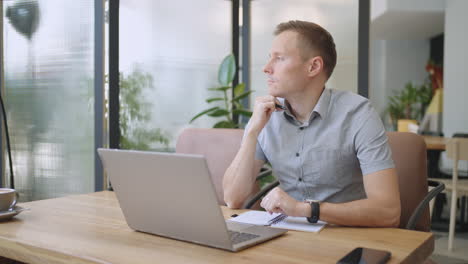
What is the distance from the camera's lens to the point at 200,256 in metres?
0.92

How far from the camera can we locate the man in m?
1.50

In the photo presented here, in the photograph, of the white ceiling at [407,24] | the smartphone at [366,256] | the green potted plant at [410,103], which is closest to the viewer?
the smartphone at [366,256]

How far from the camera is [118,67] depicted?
327 cm

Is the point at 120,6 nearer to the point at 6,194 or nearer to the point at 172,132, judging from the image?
the point at 172,132

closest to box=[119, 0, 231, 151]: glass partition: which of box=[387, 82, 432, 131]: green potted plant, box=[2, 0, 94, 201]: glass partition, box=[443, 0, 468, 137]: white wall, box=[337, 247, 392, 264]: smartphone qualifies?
box=[2, 0, 94, 201]: glass partition

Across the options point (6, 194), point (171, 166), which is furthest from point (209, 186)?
point (6, 194)

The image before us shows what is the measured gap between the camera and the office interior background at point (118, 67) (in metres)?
3.15

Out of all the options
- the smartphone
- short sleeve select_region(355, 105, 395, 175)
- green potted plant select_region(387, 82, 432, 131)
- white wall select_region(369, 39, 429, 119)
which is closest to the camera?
the smartphone

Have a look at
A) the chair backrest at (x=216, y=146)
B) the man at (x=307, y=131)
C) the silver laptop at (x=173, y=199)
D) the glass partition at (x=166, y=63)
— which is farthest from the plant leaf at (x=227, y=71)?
the silver laptop at (x=173, y=199)

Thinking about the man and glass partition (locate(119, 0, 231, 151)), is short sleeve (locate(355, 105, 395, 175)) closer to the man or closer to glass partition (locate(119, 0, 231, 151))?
the man

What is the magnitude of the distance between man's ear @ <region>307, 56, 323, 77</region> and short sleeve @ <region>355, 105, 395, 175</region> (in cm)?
22

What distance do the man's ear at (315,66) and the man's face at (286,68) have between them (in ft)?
0.06

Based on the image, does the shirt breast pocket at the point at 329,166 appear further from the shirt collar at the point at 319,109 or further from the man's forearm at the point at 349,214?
the man's forearm at the point at 349,214

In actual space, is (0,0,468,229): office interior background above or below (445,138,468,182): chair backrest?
above
